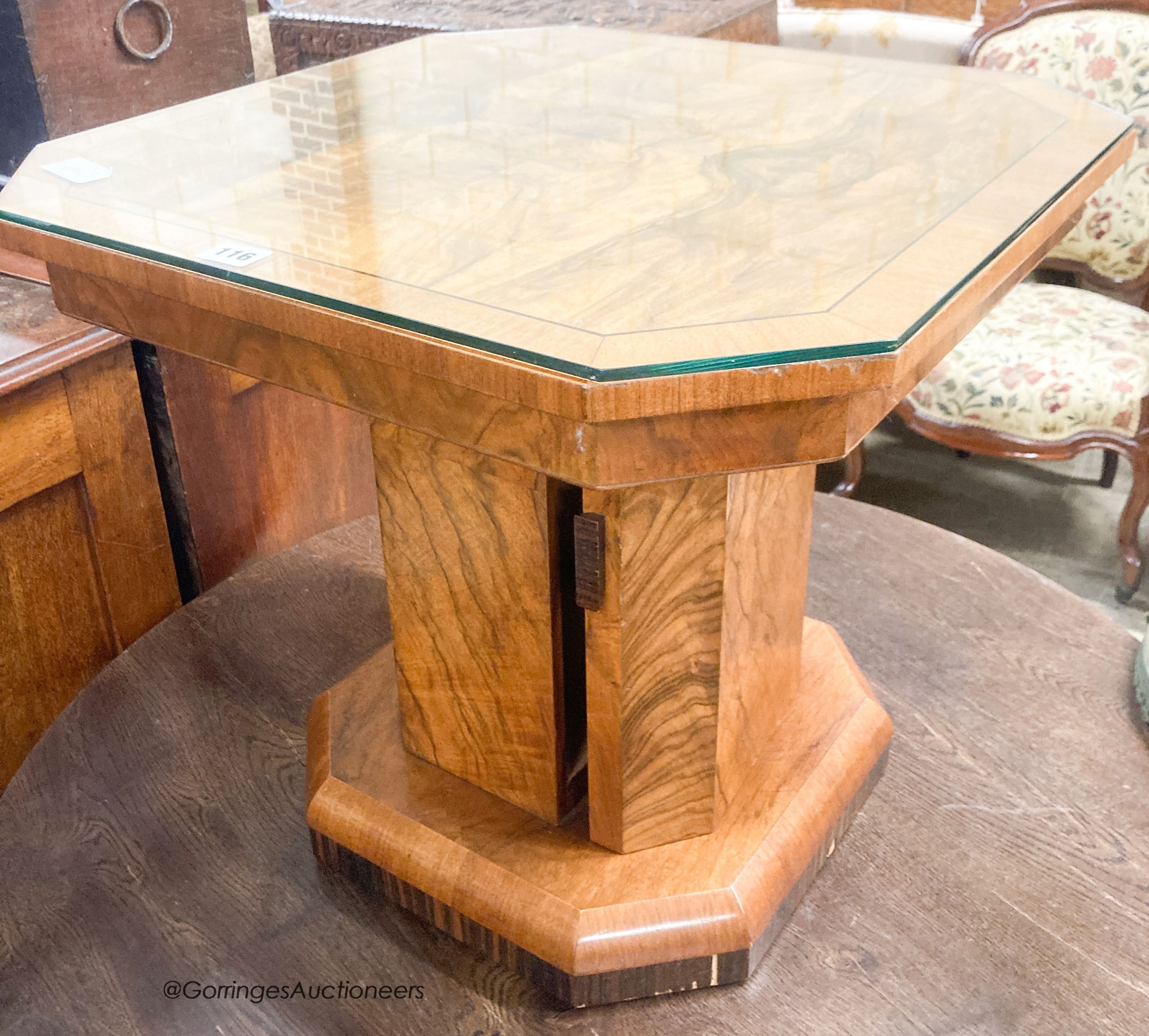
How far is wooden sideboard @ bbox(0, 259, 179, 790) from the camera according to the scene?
1.08 m

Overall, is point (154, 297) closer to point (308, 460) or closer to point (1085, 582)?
point (308, 460)

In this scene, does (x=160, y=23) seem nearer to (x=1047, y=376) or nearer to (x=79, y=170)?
(x=79, y=170)

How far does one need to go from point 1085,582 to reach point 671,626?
1842 millimetres

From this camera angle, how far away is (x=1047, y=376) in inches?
81.6

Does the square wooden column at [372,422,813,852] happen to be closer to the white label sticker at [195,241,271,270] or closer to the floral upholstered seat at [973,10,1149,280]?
the white label sticker at [195,241,271,270]

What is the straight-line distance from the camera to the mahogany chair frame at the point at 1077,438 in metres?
2.10

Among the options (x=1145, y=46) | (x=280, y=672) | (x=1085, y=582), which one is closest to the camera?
(x=280, y=672)

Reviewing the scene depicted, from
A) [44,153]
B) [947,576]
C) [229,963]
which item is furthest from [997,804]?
[44,153]

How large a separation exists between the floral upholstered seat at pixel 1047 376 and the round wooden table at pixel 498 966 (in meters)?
1.07

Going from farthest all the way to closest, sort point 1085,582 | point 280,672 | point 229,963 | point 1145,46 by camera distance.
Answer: point 1085,582
point 1145,46
point 280,672
point 229,963

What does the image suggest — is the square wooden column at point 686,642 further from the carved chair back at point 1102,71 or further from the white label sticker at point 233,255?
the carved chair back at point 1102,71

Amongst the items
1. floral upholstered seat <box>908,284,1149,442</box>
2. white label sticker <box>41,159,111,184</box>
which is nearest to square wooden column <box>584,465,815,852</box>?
white label sticker <box>41,159,111,184</box>

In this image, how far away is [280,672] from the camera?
1.03 m

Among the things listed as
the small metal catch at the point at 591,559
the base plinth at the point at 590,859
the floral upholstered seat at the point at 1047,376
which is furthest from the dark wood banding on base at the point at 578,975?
the floral upholstered seat at the point at 1047,376
